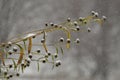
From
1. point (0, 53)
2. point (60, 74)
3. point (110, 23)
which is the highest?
point (110, 23)

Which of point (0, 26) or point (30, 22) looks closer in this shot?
point (0, 26)

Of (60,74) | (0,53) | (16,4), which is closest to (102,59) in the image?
(60,74)

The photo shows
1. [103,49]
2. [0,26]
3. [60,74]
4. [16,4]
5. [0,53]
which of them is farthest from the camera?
[103,49]

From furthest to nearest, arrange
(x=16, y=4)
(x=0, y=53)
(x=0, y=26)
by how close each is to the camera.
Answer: (x=16, y=4), (x=0, y=26), (x=0, y=53)

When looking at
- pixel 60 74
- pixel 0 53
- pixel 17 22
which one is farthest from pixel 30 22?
pixel 0 53

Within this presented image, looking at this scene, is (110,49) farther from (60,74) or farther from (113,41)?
(60,74)

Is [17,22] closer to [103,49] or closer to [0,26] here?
[0,26]

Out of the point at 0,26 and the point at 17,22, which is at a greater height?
the point at 17,22
